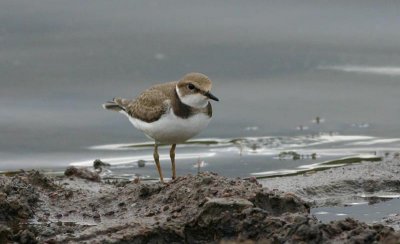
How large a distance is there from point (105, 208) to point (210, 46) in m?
6.53

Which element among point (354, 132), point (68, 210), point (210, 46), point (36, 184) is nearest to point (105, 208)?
point (68, 210)

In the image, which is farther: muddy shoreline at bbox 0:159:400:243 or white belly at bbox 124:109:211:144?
white belly at bbox 124:109:211:144

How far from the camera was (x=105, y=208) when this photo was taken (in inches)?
279

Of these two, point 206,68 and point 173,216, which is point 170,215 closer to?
point 173,216

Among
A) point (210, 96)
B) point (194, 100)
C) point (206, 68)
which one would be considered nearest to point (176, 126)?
point (194, 100)

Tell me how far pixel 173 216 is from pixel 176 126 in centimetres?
203

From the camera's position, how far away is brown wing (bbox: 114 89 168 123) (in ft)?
26.9

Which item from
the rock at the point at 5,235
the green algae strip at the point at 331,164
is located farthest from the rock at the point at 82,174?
the rock at the point at 5,235

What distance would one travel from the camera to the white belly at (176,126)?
804cm

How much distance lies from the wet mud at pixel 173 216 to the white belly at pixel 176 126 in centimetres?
93

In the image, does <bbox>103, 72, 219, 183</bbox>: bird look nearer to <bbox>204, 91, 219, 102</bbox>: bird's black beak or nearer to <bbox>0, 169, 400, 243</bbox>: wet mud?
<bbox>204, 91, 219, 102</bbox>: bird's black beak

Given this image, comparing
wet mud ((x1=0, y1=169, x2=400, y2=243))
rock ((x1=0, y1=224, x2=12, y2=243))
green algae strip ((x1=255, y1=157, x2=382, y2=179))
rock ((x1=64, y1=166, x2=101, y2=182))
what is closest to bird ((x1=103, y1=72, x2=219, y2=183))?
rock ((x1=64, y1=166, x2=101, y2=182))

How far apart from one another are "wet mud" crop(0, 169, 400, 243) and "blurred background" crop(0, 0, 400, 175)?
352 cm

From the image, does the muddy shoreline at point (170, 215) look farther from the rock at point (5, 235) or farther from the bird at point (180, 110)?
the bird at point (180, 110)
